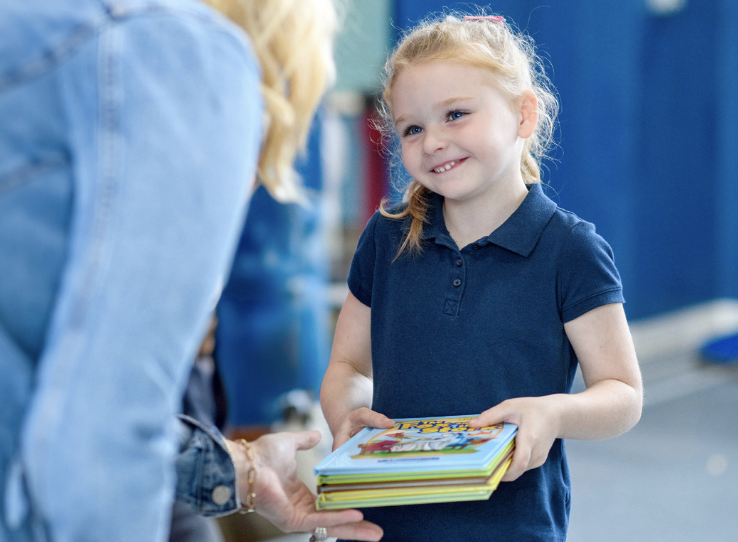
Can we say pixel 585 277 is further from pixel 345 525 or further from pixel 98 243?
pixel 98 243

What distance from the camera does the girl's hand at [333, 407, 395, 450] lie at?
1.21 metres

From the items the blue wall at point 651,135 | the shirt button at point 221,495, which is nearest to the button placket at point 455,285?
the shirt button at point 221,495

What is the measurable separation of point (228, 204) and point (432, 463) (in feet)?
1.44

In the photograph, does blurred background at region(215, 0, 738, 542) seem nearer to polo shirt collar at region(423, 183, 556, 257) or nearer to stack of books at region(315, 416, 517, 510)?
polo shirt collar at region(423, 183, 556, 257)

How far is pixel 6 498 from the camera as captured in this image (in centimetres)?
71

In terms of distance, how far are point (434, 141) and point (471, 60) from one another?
0.15 m

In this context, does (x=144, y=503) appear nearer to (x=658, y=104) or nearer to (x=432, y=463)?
(x=432, y=463)

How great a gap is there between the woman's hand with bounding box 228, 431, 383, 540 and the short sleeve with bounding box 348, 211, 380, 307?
12.2 inches

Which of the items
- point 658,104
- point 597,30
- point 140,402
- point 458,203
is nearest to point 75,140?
point 140,402

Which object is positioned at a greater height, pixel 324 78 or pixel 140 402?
pixel 324 78

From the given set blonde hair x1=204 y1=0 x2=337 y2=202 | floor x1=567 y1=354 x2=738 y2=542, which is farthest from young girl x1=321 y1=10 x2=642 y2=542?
floor x1=567 y1=354 x2=738 y2=542

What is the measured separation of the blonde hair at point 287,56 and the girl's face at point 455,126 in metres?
0.20

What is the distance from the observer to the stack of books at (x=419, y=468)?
964mm

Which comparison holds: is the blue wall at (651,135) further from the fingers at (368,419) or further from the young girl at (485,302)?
the fingers at (368,419)
